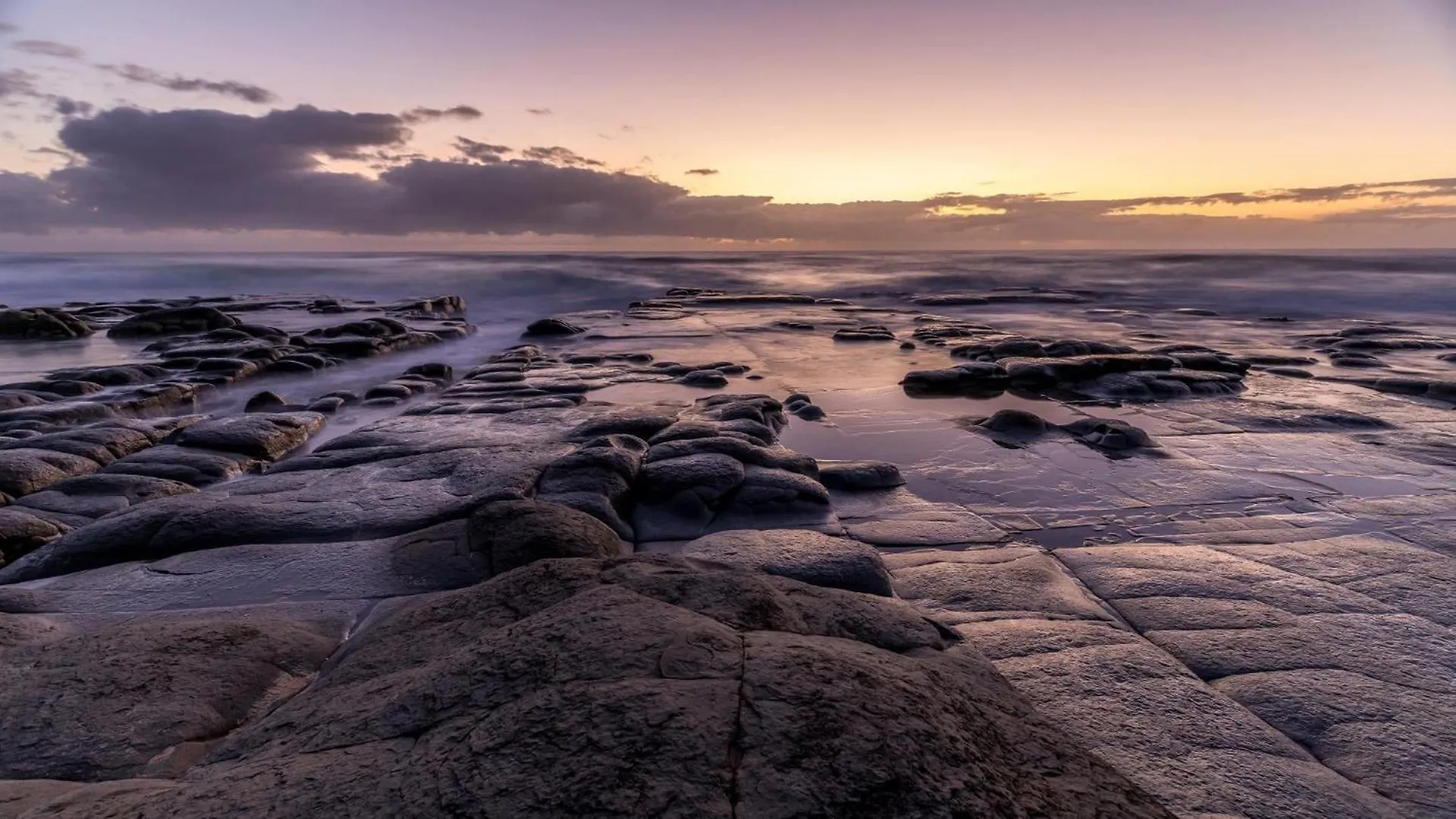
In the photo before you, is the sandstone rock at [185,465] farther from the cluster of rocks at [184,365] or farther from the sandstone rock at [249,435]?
the cluster of rocks at [184,365]

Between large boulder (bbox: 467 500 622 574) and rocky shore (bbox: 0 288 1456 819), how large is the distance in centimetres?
2

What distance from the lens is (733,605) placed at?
7.77ft

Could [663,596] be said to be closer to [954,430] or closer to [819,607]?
[819,607]

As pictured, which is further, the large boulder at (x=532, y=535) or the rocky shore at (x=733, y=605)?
the large boulder at (x=532, y=535)

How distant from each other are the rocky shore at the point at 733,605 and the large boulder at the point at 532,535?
0.07 feet

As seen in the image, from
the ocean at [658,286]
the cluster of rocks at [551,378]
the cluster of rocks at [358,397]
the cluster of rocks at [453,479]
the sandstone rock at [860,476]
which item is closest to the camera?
the cluster of rocks at [453,479]

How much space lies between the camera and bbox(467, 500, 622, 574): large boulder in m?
3.60

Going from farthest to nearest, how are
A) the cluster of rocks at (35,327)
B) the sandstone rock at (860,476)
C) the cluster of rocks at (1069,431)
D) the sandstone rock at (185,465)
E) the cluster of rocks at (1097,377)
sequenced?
the cluster of rocks at (35,327)
the cluster of rocks at (1097,377)
the cluster of rocks at (1069,431)
the sandstone rock at (185,465)
the sandstone rock at (860,476)

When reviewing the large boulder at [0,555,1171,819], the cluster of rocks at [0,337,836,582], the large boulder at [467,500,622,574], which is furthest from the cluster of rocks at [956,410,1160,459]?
the large boulder at [0,555,1171,819]

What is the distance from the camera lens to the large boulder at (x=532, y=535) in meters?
3.60

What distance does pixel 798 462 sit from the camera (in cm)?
550

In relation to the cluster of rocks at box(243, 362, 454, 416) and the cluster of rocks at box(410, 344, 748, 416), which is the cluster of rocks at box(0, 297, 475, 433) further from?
the cluster of rocks at box(410, 344, 748, 416)

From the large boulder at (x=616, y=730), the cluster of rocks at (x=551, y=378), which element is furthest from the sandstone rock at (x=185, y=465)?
the large boulder at (x=616, y=730)

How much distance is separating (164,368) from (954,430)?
11.4 m
